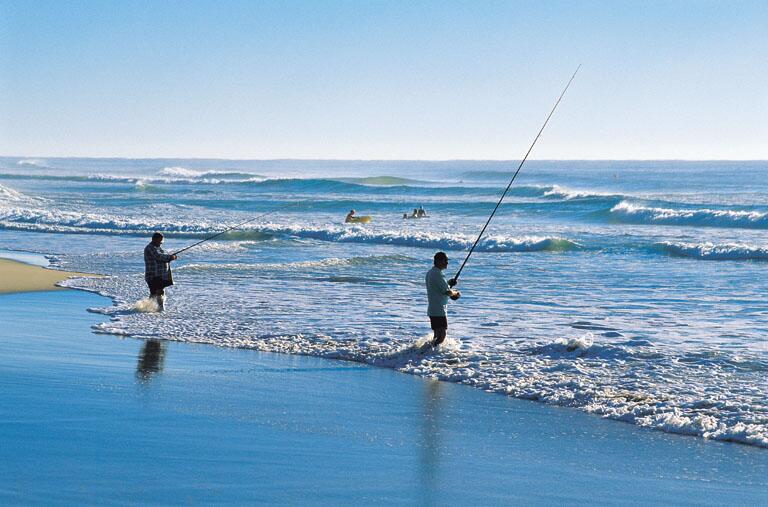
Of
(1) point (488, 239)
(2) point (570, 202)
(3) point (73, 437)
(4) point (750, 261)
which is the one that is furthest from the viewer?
(2) point (570, 202)

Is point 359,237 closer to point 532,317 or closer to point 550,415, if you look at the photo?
point 532,317

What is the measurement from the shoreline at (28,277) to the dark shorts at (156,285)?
9.40 feet

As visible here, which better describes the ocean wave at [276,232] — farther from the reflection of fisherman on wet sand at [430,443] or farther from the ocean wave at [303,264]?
the reflection of fisherman on wet sand at [430,443]

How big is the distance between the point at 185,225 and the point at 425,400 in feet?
86.7

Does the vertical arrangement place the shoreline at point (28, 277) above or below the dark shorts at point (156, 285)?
below

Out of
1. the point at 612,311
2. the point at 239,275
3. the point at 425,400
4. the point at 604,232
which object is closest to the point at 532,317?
the point at 612,311

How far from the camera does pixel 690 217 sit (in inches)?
1522

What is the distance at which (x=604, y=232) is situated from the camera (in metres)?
33.1

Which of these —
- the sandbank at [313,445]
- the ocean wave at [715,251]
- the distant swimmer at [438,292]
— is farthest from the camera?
the ocean wave at [715,251]

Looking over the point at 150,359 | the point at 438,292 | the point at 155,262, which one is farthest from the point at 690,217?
the point at 150,359

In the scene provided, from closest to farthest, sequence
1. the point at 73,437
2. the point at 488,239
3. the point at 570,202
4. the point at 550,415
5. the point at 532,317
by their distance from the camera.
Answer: the point at 73,437
the point at 550,415
the point at 532,317
the point at 488,239
the point at 570,202

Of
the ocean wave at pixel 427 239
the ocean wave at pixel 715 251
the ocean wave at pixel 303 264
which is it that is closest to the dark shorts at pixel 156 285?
the ocean wave at pixel 303 264

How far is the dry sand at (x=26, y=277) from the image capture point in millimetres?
15570

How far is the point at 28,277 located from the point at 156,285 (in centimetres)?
488
